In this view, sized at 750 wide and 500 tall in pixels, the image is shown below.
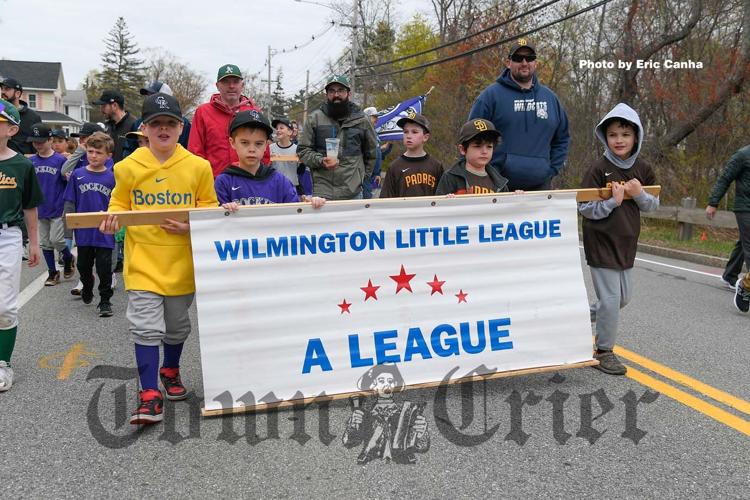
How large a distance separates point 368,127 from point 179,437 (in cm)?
375

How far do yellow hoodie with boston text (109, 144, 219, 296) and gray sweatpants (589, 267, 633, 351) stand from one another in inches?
108

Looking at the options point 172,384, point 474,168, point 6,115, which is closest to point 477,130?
point 474,168

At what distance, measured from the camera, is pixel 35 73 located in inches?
2936

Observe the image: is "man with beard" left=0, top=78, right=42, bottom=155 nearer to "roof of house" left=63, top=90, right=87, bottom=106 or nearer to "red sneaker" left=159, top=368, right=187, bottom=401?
"red sneaker" left=159, top=368, right=187, bottom=401

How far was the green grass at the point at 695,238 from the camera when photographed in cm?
1262

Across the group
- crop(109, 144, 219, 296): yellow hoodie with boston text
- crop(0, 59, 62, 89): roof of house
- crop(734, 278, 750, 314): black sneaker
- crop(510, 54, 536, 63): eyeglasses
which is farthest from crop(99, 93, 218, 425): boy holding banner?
crop(0, 59, 62, 89): roof of house

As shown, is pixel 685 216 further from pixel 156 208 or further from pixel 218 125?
pixel 156 208

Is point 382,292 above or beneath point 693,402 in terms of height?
above

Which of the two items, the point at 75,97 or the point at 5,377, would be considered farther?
the point at 75,97

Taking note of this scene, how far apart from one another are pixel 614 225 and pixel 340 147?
2.71m

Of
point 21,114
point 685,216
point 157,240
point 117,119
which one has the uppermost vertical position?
point 21,114

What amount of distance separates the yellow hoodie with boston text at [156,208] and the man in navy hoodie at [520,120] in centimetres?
240

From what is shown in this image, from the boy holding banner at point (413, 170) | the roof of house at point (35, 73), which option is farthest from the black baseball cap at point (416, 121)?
the roof of house at point (35, 73)

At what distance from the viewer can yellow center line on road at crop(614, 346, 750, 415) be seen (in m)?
3.99
